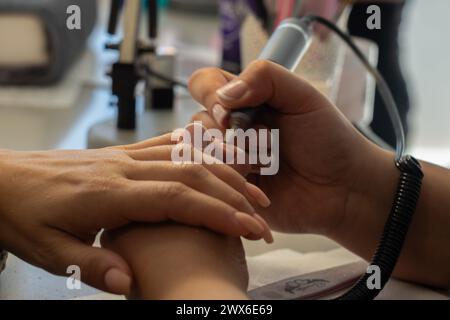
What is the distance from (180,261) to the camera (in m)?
0.45

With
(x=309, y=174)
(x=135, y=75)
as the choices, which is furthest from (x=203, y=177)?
(x=135, y=75)

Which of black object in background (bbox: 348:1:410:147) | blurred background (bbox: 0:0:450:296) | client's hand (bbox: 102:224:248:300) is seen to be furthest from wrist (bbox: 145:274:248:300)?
black object in background (bbox: 348:1:410:147)

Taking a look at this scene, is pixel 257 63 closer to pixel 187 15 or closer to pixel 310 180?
pixel 310 180

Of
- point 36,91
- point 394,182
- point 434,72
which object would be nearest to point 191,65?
point 36,91

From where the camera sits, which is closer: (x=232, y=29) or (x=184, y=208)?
(x=184, y=208)

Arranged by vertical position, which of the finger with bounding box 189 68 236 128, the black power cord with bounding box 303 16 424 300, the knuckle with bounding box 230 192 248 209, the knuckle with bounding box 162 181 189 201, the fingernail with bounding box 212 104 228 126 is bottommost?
A: the black power cord with bounding box 303 16 424 300

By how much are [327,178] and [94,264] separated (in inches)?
11.3

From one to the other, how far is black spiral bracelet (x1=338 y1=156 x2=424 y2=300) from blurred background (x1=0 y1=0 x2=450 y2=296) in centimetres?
13

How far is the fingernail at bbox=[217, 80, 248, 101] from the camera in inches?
23.3

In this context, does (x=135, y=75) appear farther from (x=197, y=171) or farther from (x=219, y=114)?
(x=197, y=171)

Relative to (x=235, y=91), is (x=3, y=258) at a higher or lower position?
lower

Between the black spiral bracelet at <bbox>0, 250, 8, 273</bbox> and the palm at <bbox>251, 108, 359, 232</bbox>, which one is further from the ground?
the palm at <bbox>251, 108, 359, 232</bbox>

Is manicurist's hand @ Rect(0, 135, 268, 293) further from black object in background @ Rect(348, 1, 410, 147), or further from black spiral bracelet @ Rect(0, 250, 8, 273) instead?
black object in background @ Rect(348, 1, 410, 147)

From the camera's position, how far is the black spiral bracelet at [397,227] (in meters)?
0.57
